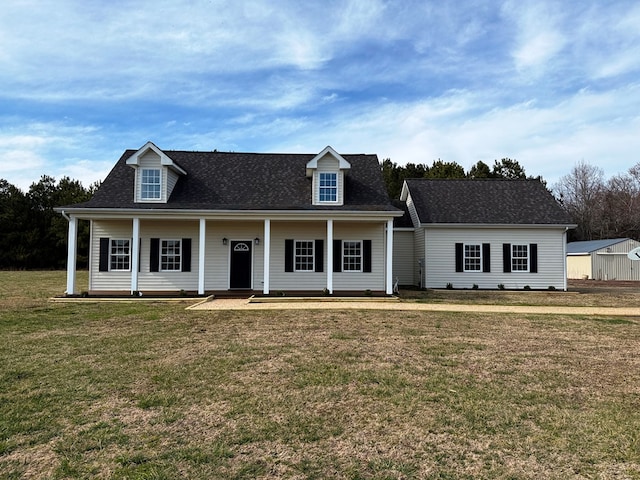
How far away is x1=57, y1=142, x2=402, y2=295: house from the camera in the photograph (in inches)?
695

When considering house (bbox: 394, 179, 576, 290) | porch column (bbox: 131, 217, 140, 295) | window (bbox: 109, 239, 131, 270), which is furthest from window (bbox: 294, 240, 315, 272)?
window (bbox: 109, 239, 131, 270)

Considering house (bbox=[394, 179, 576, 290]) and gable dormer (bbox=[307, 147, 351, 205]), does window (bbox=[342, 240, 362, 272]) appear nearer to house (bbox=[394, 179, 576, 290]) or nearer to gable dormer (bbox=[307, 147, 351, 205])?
gable dormer (bbox=[307, 147, 351, 205])

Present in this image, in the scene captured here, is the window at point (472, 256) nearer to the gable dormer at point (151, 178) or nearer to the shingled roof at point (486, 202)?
the shingled roof at point (486, 202)

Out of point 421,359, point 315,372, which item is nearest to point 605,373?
point 421,359

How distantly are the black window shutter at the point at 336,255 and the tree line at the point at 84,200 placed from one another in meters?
25.4

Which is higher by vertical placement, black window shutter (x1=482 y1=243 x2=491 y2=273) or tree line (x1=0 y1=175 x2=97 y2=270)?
tree line (x1=0 y1=175 x2=97 y2=270)

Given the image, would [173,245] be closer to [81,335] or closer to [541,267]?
[81,335]

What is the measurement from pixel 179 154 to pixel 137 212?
515 centimetres

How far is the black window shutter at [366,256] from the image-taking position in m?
18.6

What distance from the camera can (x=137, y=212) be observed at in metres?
16.3

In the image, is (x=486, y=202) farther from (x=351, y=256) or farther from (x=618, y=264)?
(x=618, y=264)

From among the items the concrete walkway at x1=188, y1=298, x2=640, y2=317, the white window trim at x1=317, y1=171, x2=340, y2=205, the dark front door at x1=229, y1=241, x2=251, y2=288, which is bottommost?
the concrete walkway at x1=188, y1=298, x2=640, y2=317

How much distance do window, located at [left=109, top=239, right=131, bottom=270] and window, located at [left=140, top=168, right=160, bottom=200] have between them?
207 centimetres

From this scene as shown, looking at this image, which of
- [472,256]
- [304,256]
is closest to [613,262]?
[472,256]
